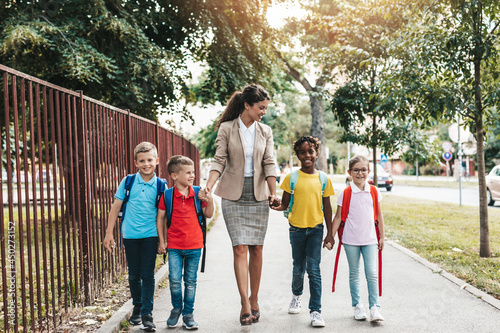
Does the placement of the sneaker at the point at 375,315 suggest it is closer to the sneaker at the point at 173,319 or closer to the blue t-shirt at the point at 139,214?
the sneaker at the point at 173,319

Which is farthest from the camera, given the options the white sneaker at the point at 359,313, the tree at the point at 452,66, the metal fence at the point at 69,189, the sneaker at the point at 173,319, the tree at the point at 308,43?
the tree at the point at 308,43

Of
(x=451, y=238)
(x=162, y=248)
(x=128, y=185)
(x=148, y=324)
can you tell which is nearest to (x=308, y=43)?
(x=451, y=238)

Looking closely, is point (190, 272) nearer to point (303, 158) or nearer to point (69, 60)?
point (303, 158)

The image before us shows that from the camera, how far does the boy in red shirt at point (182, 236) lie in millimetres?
3979

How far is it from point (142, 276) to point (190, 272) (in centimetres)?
41

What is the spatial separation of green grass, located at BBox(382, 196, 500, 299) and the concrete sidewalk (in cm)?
28

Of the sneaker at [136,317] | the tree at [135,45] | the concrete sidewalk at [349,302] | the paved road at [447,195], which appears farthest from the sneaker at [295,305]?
the paved road at [447,195]

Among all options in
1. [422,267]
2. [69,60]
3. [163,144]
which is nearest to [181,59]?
[69,60]

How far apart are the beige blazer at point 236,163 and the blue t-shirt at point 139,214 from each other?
592mm

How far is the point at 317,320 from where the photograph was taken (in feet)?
13.0

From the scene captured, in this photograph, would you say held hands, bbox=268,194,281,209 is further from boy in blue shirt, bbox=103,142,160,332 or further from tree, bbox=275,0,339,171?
tree, bbox=275,0,339,171

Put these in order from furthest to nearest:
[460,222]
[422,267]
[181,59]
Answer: [181,59] < [460,222] < [422,267]

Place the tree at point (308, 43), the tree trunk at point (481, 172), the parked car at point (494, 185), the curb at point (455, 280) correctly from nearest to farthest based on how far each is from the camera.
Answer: the curb at point (455, 280) < the tree trunk at point (481, 172) < the parked car at point (494, 185) < the tree at point (308, 43)

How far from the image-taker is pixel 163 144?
27.3ft
